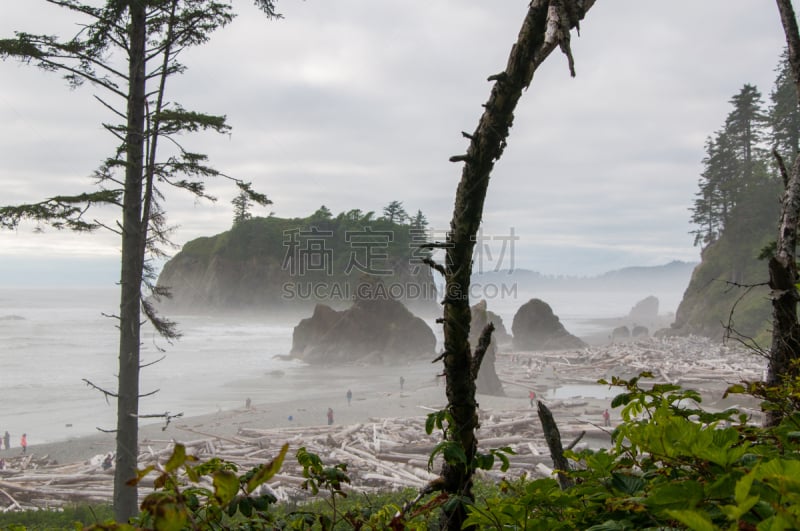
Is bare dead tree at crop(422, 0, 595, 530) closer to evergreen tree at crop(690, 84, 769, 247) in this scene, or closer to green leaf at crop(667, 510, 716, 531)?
green leaf at crop(667, 510, 716, 531)

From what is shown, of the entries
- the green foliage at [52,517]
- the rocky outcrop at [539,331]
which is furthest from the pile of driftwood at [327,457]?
the rocky outcrop at [539,331]

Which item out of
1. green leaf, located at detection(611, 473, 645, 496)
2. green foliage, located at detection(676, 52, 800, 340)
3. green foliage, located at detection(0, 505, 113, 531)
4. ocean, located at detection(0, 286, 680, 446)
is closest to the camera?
green leaf, located at detection(611, 473, 645, 496)

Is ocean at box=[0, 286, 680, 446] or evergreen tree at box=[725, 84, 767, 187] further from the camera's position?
evergreen tree at box=[725, 84, 767, 187]

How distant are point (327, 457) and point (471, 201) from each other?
14.4 metres

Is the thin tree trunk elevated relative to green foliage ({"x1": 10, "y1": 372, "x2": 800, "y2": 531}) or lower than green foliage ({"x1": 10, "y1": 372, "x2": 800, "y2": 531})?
lower

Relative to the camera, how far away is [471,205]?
1.52 metres

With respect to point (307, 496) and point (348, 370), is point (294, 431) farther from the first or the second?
point (348, 370)

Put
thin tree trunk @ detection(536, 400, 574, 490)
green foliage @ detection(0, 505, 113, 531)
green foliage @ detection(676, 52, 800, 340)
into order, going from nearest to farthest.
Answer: thin tree trunk @ detection(536, 400, 574, 490) < green foliage @ detection(0, 505, 113, 531) < green foliage @ detection(676, 52, 800, 340)

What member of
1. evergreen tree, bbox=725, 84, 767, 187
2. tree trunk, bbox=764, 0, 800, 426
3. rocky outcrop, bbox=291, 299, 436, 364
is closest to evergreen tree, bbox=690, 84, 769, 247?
evergreen tree, bbox=725, 84, 767, 187

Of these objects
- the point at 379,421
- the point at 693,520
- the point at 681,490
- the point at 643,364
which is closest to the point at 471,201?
the point at 681,490

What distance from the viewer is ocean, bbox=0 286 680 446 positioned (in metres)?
22.1

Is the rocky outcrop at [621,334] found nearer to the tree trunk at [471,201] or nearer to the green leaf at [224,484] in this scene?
the tree trunk at [471,201]

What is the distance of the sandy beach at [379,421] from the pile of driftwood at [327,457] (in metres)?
0.04

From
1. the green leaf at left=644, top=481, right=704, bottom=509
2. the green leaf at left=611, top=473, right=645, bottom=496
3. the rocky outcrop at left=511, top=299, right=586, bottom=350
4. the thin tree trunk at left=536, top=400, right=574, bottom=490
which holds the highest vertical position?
the green leaf at left=644, top=481, right=704, bottom=509
